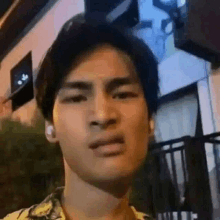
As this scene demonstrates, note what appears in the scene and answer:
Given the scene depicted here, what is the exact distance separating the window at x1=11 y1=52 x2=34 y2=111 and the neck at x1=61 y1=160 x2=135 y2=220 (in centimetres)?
17

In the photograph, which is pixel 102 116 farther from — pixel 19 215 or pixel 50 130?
pixel 19 215

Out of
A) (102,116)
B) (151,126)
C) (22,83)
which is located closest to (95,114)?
(102,116)

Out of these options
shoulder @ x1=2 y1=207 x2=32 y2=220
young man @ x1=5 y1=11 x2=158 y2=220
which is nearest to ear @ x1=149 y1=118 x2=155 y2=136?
young man @ x1=5 y1=11 x2=158 y2=220

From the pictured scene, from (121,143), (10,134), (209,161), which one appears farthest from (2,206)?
(209,161)

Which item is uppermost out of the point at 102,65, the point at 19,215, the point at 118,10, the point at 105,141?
the point at 118,10

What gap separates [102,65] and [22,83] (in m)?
0.20

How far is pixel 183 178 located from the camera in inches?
23.5

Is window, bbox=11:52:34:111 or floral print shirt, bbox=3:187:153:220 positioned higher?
window, bbox=11:52:34:111

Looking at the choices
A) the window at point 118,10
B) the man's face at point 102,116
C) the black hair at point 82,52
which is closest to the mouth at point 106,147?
the man's face at point 102,116

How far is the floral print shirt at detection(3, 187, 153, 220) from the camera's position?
564 mm

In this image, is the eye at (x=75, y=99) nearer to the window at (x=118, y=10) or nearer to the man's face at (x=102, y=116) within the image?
the man's face at (x=102, y=116)

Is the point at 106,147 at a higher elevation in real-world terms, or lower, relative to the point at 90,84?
lower

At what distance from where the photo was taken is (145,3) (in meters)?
0.66

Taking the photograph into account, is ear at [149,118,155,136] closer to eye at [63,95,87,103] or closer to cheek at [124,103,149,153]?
cheek at [124,103,149,153]
